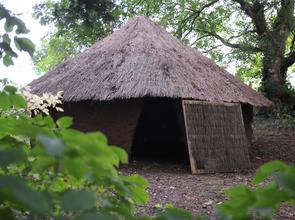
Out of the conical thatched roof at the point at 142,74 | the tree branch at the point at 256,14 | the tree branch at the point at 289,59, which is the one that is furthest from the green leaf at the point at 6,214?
the tree branch at the point at 289,59

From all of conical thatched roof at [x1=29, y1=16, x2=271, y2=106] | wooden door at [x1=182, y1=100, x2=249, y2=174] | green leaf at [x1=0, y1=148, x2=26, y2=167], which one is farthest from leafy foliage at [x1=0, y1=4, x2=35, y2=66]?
wooden door at [x1=182, y1=100, x2=249, y2=174]

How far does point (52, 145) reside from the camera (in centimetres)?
66

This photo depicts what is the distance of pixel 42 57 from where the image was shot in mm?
22219

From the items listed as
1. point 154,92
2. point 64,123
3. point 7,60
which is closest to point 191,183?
point 154,92

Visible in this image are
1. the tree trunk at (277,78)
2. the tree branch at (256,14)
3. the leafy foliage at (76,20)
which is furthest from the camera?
the tree branch at (256,14)

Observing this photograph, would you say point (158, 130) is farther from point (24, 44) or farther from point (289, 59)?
point (24, 44)

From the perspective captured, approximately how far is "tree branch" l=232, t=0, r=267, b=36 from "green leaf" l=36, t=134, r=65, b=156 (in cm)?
1349

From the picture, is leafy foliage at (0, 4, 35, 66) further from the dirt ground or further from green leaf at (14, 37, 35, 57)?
the dirt ground

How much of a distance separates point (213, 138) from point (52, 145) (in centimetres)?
693

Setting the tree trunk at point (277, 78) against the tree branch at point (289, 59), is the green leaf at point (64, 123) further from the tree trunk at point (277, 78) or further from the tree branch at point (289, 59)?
the tree branch at point (289, 59)

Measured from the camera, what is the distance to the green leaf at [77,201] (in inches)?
26.8

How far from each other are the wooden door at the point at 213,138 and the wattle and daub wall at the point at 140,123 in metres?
0.34

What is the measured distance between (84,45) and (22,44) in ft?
49.0

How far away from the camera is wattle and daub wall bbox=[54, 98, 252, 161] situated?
25.8 feet
